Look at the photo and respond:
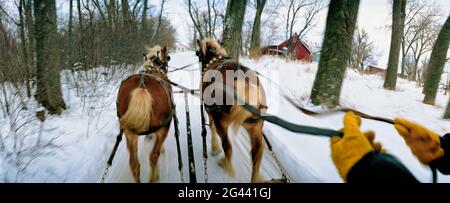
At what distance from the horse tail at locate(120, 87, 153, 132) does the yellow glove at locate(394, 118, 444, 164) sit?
1.98 metres

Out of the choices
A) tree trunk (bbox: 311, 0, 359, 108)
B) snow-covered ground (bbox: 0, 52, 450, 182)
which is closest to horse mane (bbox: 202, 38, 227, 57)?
snow-covered ground (bbox: 0, 52, 450, 182)

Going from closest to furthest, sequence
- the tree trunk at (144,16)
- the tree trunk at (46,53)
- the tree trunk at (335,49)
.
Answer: the tree trunk at (46,53) < the tree trunk at (335,49) < the tree trunk at (144,16)

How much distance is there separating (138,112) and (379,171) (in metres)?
1.99

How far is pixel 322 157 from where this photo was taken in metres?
3.15

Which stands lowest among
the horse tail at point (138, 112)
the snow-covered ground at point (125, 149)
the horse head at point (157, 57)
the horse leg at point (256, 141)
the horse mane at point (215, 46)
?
the snow-covered ground at point (125, 149)

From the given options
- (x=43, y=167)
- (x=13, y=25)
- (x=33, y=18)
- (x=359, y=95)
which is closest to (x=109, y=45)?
(x=33, y=18)

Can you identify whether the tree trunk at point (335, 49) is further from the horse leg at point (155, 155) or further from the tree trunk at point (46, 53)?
the tree trunk at point (46, 53)

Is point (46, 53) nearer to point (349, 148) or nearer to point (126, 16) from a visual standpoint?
point (349, 148)

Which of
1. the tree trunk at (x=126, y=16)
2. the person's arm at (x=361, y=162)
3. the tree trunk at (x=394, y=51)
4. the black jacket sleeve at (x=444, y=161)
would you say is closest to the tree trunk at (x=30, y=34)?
the person's arm at (x=361, y=162)

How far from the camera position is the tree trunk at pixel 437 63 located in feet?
20.2

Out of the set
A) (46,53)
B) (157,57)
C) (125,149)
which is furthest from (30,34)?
(125,149)

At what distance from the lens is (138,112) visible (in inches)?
98.7

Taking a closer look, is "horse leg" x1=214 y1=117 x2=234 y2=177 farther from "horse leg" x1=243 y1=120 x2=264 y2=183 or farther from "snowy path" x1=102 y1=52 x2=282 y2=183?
"horse leg" x1=243 y1=120 x2=264 y2=183
